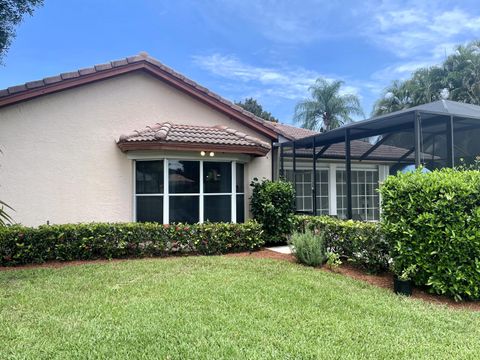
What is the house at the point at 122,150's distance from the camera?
998 cm

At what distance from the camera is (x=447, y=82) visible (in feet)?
82.8

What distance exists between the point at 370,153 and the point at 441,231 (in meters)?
10.9

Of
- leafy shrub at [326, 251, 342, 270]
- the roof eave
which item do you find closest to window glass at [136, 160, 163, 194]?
the roof eave

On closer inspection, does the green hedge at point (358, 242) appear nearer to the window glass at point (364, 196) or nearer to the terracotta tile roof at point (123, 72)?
the terracotta tile roof at point (123, 72)

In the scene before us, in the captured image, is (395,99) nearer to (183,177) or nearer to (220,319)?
(183,177)

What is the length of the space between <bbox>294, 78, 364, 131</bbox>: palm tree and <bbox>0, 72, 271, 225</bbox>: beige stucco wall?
21715mm

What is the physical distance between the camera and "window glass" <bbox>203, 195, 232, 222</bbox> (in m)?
11.2

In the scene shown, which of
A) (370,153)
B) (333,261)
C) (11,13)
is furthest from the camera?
(370,153)

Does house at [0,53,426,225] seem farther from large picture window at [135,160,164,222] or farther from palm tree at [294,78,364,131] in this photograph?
palm tree at [294,78,364,131]

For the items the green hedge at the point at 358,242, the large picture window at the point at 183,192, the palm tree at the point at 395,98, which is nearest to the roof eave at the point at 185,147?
the large picture window at the point at 183,192

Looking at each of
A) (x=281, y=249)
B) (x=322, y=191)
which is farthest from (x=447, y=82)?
(x=281, y=249)

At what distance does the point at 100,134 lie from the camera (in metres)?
10.7

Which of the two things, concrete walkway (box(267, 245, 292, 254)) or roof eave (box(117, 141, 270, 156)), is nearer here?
roof eave (box(117, 141, 270, 156))

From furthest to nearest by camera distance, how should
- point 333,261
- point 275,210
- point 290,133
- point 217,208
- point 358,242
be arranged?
1. point 290,133
2. point 217,208
3. point 275,210
4. point 333,261
5. point 358,242
